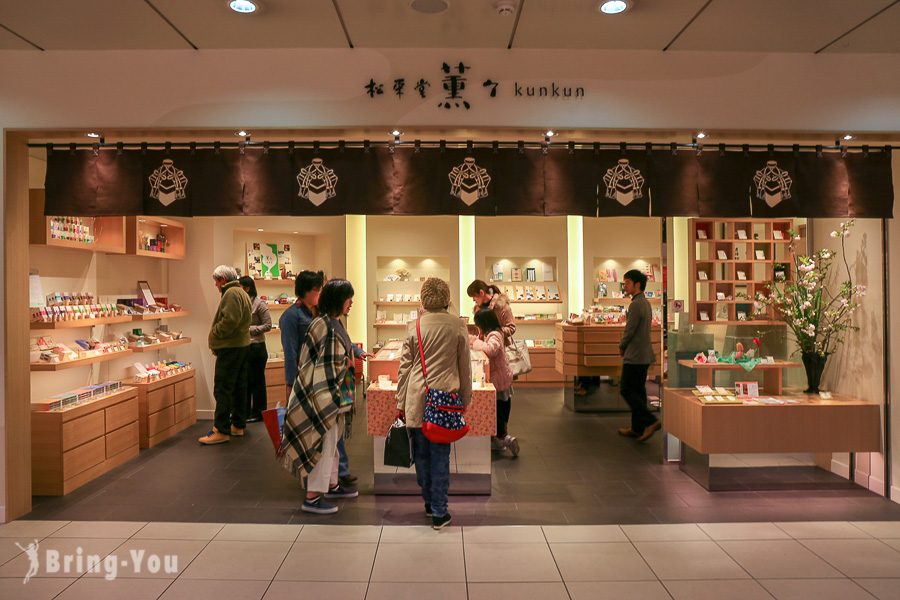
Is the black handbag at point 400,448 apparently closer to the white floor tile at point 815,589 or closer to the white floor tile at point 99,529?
the white floor tile at point 99,529

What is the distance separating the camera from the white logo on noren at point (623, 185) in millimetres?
4660

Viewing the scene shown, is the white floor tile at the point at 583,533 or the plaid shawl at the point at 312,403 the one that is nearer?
the white floor tile at the point at 583,533

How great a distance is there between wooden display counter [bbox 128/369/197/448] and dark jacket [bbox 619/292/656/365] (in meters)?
5.32

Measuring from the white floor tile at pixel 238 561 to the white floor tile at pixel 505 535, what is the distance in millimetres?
1257

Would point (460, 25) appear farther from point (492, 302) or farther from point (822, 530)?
point (822, 530)

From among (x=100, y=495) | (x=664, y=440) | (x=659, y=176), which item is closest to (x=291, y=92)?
(x=659, y=176)

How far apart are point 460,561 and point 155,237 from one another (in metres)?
5.50

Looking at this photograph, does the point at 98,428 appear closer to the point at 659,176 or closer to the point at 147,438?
the point at 147,438

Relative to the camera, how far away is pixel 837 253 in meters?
5.43

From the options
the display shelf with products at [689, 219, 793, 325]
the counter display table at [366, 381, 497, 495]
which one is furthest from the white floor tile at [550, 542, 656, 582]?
the display shelf with products at [689, 219, 793, 325]

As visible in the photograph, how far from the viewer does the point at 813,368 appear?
525 centimetres

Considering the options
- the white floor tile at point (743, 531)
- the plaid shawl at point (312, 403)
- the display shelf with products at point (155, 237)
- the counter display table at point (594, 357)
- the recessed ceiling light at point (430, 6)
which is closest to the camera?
the recessed ceiling light at point (430, 6)

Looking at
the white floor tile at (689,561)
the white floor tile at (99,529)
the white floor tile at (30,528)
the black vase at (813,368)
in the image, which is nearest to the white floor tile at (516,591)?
the white floor tile at (689,561)

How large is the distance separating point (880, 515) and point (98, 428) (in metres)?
6.68
